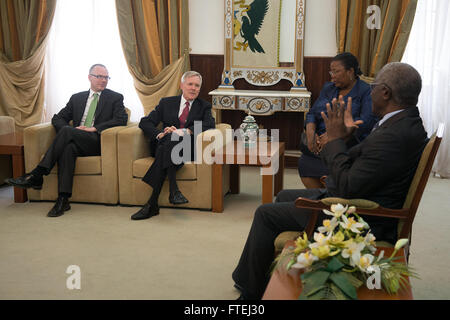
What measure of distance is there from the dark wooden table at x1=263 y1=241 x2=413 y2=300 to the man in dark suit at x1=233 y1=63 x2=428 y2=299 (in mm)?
545

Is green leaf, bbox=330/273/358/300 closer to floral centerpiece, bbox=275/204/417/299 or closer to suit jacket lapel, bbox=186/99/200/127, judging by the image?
floral centerpiece, bbox=275/204/417/299

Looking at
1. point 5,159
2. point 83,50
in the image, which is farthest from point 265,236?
point 83,50

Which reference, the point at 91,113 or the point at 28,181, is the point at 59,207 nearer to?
the point at 28,181

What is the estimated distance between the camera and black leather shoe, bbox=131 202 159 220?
4312 mm

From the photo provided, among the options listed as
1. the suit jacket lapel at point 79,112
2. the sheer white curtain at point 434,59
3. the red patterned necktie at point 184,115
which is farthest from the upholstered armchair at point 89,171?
the sheer white curtain at point 434,59

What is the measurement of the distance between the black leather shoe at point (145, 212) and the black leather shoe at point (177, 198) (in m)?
0.18

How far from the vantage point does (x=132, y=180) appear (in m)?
4.61

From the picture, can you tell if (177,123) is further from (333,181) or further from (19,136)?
(333,181)

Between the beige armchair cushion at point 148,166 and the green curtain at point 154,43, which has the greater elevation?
the green curtain at point 154,43

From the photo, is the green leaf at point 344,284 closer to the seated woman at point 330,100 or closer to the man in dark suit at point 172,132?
the seated woman at point 330,100

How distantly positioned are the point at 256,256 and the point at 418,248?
1.55m

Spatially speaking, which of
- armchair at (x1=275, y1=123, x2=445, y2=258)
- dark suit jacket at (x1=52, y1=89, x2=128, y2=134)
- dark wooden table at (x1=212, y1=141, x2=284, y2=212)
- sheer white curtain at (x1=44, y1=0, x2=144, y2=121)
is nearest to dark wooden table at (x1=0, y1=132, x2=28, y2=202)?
dark suit jacket at (x1=52, y1=89, x2=128, y2=134)

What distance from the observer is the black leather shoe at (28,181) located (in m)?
4.42
